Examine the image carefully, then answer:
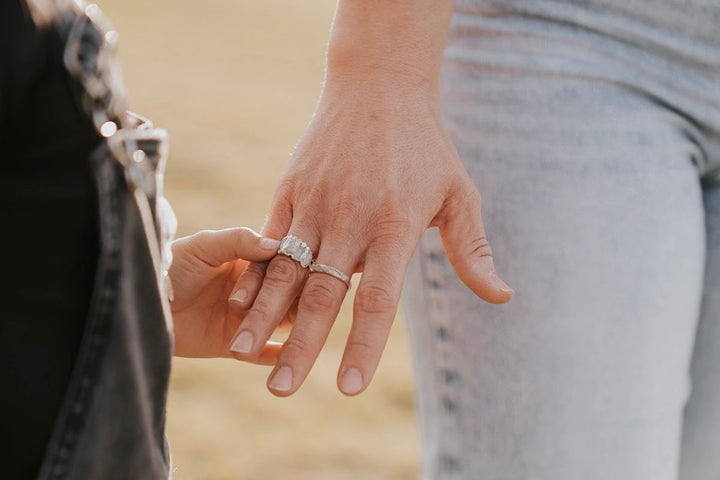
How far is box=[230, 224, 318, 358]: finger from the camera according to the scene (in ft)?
3.09

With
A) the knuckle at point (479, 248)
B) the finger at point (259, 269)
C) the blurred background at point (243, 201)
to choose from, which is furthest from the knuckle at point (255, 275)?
the blurred background at point (243, 201)

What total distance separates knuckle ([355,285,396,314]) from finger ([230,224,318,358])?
8 cm

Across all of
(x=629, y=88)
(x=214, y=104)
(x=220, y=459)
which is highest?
(x=629, y=88)

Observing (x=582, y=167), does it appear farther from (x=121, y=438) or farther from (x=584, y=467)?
(x=121, y=438)

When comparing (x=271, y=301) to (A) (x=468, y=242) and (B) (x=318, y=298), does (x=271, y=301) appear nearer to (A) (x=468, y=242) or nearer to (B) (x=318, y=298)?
(B) (x=318, y=298)

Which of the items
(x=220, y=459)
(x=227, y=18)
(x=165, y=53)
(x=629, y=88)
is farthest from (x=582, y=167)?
(x=227, y=18)

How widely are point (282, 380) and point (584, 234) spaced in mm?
420

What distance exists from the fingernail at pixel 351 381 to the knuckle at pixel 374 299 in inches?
2.6

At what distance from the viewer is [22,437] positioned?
2.14 feet

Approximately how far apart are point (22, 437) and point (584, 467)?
27.1 inches

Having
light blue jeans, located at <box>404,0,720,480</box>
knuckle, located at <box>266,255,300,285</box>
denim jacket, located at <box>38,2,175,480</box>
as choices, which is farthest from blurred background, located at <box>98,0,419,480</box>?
denim jacket, located at <box>38,2,175,480</box>

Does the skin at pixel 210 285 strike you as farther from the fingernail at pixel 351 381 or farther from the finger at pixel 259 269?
the fingernail at pixel 351 381

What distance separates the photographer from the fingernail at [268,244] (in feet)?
3.32

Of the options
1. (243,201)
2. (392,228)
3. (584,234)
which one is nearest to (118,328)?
(392,228)
